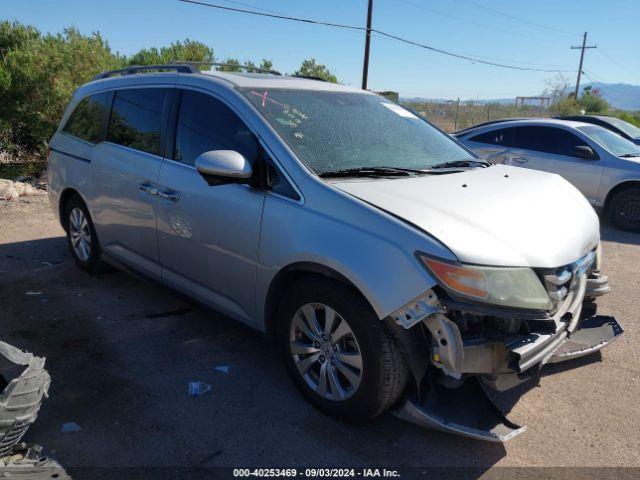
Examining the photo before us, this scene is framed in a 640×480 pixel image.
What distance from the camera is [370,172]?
3291 mm

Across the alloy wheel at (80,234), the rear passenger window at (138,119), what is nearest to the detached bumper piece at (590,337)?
the rear passenger window at (138,119)

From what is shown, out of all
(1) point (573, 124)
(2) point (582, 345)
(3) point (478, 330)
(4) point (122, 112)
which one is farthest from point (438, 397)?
(1) point (573, 124)

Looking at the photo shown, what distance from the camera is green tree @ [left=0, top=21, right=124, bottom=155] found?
10.8 metres

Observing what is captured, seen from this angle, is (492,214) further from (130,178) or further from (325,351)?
(130,178)

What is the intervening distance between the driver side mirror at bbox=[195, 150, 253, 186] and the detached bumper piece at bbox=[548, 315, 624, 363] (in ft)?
6.98

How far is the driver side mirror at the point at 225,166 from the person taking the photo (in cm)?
311

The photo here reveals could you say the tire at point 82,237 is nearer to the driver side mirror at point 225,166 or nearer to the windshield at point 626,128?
the driver side mirror at point 225,166

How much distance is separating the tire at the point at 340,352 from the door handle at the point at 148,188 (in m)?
1.43

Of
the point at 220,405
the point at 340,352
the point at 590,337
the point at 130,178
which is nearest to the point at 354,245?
the point at 340,352

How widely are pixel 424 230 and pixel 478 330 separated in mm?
557

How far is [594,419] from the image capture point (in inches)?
125

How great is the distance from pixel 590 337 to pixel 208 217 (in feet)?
8.48

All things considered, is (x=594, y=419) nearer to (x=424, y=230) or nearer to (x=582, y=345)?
(x=582, y=345)

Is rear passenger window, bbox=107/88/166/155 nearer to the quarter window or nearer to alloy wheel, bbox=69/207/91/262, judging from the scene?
alloy wheel, bbox=69/207/91/262
